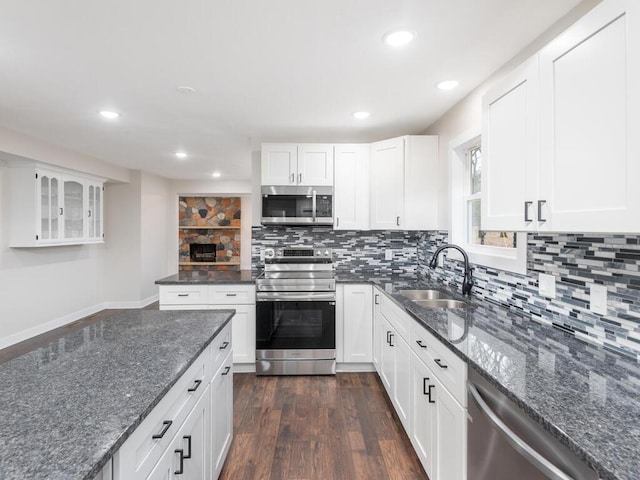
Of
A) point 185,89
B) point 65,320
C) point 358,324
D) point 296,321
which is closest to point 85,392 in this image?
point 185,89

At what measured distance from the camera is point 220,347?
5.99 ft

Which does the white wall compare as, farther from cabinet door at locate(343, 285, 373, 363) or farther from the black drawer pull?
the black drawer pull

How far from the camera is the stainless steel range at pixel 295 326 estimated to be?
3221 millimetres

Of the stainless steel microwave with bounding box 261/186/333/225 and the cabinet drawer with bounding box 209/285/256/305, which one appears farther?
the stainless steel microwave with bounding box 261/186/333/225

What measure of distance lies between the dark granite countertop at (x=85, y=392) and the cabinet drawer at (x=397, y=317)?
1161mm

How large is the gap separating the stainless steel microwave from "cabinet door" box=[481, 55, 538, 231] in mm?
1895

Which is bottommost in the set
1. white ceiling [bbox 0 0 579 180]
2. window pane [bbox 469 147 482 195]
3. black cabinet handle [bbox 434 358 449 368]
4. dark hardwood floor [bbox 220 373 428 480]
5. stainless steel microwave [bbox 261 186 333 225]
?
dark hardwood floor [bbox 220 373 428 480]

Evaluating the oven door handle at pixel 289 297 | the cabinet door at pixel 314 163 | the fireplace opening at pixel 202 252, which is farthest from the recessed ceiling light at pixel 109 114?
the fireplace opening at pixel 202 252

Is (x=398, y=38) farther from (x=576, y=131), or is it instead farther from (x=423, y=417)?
(x=423, y=417)

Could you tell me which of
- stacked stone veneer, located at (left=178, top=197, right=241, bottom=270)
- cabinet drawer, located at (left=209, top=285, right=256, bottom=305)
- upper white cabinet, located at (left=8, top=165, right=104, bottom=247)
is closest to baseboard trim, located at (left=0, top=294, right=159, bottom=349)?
→ upper white cabinet, located at (left=8, top=165, right=104, bottom=247)

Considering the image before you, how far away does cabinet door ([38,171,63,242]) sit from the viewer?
14.0 feet

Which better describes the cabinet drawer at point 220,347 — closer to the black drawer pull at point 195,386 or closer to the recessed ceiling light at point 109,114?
the black drawer pull at point 195,386

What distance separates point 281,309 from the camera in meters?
3.23

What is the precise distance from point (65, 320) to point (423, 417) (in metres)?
5.42
